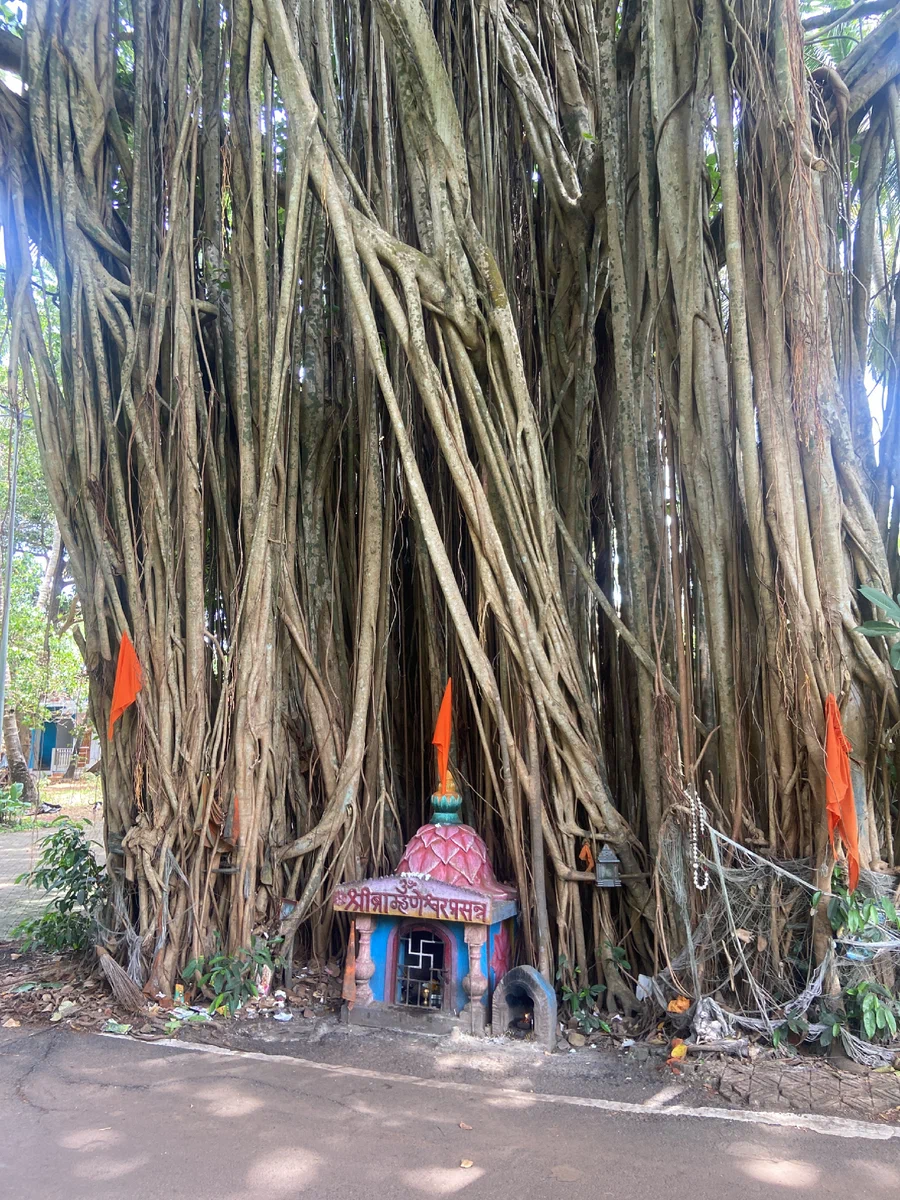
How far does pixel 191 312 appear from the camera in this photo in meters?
3.54

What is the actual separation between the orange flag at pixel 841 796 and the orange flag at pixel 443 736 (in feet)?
4.24

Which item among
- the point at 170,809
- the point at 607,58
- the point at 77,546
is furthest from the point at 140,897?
the point at 607,58

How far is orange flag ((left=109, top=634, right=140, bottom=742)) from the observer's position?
10.8 feet

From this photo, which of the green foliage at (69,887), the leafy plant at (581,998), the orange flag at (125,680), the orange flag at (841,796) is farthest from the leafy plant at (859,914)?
the green foliage at (69,887)

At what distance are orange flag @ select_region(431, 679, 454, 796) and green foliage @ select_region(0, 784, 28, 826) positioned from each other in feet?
27.3

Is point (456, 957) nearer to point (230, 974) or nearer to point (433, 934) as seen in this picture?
point (433, 934)

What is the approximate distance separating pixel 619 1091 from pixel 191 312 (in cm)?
310

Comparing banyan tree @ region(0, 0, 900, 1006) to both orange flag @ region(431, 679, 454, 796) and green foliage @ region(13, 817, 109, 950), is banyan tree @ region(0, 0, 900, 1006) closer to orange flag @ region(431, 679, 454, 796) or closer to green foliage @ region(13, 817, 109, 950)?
orange flag @ region(431, 679, 454, 796)

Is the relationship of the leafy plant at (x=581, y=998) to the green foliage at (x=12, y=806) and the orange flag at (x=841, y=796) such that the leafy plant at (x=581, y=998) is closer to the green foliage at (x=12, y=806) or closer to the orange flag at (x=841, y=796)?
the orange flag at (x=841, y=796)

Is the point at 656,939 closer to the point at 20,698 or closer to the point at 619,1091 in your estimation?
the point at 619,1091

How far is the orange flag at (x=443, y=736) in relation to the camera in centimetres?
321

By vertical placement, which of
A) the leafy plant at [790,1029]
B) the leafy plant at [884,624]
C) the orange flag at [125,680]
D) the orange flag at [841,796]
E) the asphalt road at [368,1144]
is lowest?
the asphalt road at [368,1144]

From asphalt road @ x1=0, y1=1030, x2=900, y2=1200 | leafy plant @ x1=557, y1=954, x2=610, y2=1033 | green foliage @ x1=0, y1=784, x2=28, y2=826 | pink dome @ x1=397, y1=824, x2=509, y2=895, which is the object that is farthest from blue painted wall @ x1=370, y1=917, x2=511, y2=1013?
green foliage @ x1=0, y1=784, x2=28, y2=826

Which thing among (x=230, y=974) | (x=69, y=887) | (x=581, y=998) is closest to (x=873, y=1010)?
(x=581, y=998)
